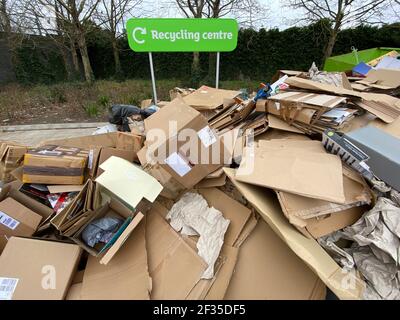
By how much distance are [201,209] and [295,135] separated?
0.90 metres

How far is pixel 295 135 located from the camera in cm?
184

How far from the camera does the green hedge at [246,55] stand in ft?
29.1

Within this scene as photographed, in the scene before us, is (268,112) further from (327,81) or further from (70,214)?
(70,214)

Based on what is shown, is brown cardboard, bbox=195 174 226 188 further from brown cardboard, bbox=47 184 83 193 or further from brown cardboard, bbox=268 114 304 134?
brown cardboard, bbox=47 184 83 193

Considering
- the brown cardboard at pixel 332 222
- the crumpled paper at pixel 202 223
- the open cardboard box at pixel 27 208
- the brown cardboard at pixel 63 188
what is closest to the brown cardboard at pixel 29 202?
the open cardboard box at pixel 27 208

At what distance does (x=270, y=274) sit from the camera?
1.37 metres

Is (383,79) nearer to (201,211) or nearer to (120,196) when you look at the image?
(201,211)

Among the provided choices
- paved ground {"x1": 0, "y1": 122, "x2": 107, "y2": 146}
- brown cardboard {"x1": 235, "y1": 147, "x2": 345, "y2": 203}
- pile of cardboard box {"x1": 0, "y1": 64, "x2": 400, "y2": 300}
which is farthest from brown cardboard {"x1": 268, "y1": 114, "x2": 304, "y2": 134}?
paved ground {"x1": 0, "y1": 122, "x2": 107, "y2": 146}

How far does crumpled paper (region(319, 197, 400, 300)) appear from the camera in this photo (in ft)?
3.56

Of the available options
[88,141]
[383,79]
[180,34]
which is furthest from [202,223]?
[383,79]

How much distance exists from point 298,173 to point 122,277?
1.11 metres

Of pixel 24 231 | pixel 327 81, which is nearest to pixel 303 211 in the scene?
pixel 24 231

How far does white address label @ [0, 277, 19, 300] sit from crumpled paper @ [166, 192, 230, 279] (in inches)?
34.2

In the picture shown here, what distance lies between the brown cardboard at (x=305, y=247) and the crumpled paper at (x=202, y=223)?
1.04ft
